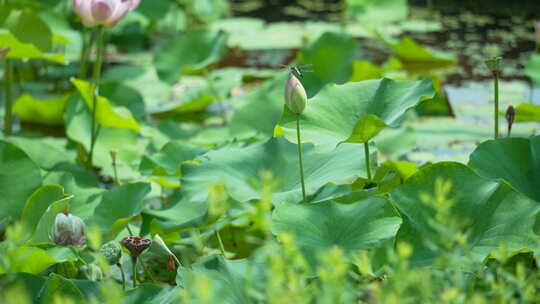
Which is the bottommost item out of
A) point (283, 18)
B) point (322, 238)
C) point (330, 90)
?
point (283, 18)

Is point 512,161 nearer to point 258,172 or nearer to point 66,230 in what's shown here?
point 258,172

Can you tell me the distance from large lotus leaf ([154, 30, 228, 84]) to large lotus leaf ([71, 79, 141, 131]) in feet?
1.84

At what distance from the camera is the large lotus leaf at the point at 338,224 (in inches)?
44.6

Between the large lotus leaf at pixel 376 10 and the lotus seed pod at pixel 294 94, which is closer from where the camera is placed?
the lotus seed pod at pixel 294 94

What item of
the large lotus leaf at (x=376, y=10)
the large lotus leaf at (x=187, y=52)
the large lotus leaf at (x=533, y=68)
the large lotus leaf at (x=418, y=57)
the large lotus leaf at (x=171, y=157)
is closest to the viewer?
the large lotus leaf at (x=171, y=157)

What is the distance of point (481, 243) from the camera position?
1.18 meters

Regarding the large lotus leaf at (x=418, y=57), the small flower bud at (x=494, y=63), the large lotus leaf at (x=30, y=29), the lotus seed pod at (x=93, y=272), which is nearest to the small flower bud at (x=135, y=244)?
the lotus seed pod at (x=93, y=272)

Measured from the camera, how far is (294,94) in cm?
119

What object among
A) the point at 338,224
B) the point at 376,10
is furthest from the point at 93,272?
the point at 376,10

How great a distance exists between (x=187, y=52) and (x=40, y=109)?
51cm

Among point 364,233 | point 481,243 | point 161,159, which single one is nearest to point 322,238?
point 364,233

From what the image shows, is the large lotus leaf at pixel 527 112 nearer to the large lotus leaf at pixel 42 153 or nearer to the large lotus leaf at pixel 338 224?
the large lotus leaf at pixel 338 224

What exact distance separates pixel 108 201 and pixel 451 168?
2.16 feet

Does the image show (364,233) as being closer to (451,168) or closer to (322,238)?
(322,238)
